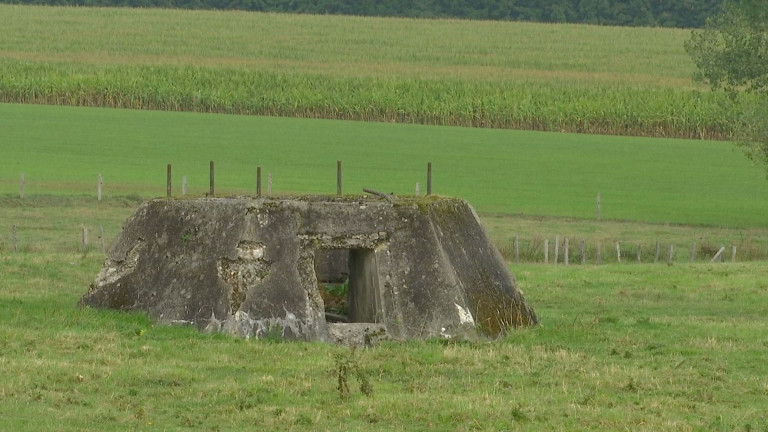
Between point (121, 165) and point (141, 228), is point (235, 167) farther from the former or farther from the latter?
point (141, 228)

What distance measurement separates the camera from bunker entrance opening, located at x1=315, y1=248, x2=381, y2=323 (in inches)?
781

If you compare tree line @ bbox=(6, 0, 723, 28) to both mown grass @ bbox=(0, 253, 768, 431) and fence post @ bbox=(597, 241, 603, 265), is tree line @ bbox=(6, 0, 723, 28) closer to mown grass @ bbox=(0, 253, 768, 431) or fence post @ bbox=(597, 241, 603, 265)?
fence post @ bbox=(597, 241, 603, 265)

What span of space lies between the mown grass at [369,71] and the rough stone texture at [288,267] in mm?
46262

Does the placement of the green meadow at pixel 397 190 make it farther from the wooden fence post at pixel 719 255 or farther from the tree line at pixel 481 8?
the tree line at pixel 481 8

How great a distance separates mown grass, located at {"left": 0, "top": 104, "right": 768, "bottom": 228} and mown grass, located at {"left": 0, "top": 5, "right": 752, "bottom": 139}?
283 centimetres

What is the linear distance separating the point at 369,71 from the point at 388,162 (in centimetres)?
2820

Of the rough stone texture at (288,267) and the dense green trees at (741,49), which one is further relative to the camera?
Result: the dense green trees at (741,49)

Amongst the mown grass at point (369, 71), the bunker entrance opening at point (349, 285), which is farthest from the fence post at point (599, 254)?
the mown grass at point (369, 71)

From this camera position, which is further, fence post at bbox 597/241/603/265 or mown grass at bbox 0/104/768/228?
mown grass at bbox 0/104/768/228

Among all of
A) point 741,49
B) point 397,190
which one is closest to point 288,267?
point 397,190

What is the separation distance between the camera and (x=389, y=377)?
16.6 m

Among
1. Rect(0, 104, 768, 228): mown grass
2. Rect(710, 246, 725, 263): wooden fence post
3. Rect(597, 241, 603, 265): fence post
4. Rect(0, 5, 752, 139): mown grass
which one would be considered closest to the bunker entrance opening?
Rect(597, 241, 603, 265): fence post

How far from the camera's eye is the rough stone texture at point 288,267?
18812mm

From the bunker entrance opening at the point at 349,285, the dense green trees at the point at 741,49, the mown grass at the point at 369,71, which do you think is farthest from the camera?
the mown grass at the point at 369,71
